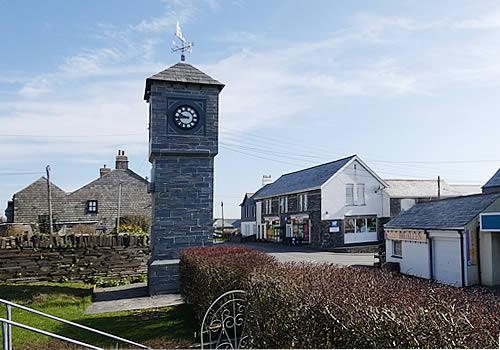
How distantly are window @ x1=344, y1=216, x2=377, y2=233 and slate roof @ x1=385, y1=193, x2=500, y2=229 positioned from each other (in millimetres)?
13382

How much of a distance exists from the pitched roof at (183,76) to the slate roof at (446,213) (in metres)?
10.7

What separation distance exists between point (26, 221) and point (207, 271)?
95.8ft

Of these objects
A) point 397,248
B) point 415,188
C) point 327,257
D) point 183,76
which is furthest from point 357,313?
point 415,188

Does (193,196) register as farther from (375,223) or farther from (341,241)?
(375,223)

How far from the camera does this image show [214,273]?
26.0 feet

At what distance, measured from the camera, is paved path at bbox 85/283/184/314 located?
11.7m

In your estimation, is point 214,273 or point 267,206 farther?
point 267,206

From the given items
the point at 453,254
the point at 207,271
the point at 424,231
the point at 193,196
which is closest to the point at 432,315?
the point at 207,271

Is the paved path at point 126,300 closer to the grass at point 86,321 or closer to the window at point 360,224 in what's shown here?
the grass at point 86,321

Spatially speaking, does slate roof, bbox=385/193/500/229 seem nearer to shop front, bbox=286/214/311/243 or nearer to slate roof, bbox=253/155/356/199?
slate roof, bbox=253/155/356/199

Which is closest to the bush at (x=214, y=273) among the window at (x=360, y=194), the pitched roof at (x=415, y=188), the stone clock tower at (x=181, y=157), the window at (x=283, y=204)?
the stone clock tower at (x=181, y=157)

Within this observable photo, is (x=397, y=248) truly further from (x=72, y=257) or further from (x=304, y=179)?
(x=304, y=179)

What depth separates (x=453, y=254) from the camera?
16.8 metres

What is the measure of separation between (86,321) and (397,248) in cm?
1576
